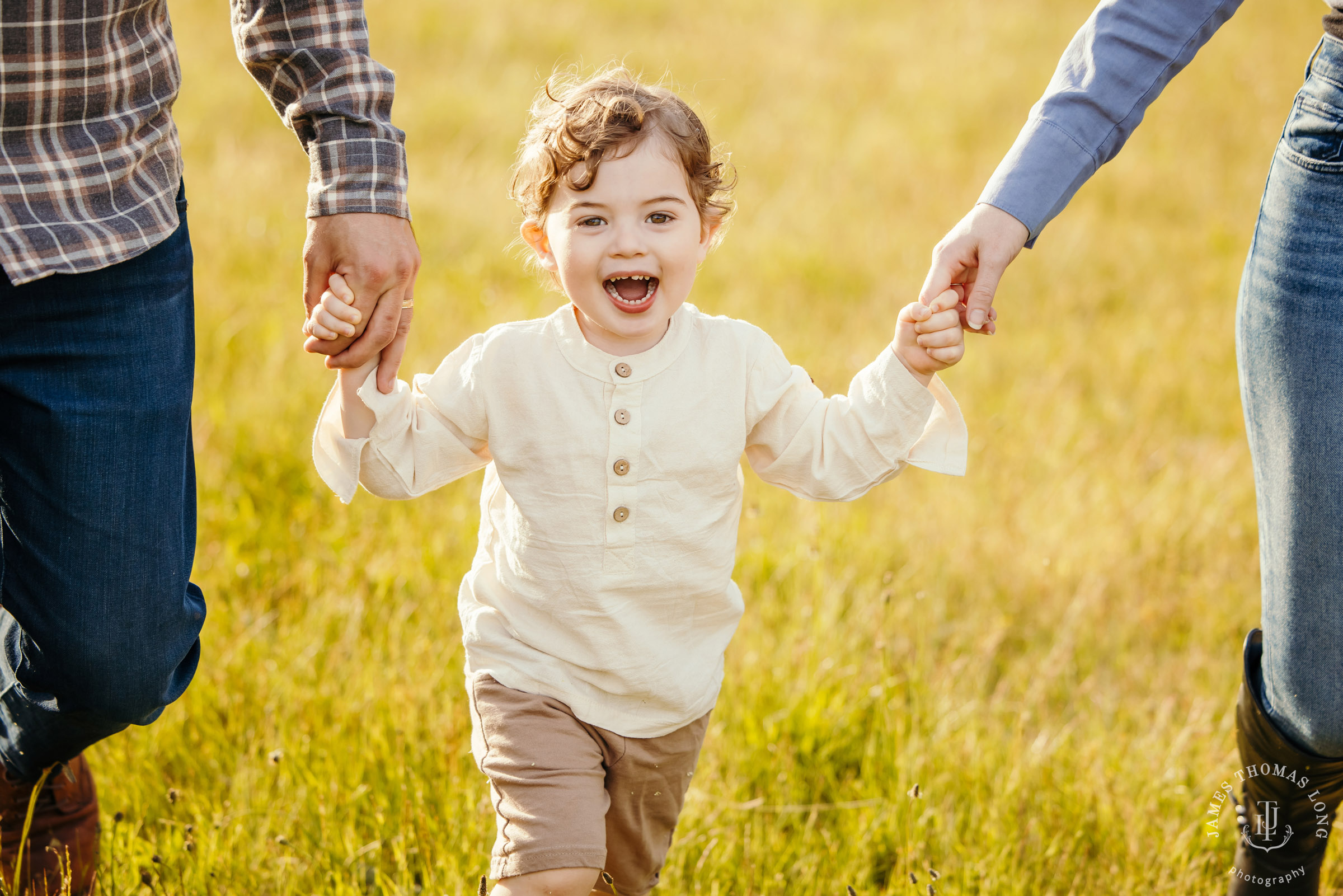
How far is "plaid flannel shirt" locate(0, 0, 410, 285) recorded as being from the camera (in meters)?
1.82

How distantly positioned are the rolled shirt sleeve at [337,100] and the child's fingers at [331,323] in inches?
8.5

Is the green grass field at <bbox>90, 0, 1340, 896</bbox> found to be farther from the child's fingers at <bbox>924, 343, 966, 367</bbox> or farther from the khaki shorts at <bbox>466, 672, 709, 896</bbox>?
the child's fingers at <bbox>924, 343, 966, 367</bbox>

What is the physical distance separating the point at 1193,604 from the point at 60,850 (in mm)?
3395

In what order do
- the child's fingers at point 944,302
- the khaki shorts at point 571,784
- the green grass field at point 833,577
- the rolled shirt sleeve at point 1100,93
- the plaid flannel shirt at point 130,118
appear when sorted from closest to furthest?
the plaid flannel shirt at point 130,118, the khaki shorts at point 571,784, the child's fingers at point 944,302, the rolled shirt sleeve at point 1100,93, the green grass field at point 833,577

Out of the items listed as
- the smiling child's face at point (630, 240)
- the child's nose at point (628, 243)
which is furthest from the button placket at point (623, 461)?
the child's nose at point (628, 243)

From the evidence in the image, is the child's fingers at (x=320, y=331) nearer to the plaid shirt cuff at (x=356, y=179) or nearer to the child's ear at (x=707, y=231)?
the plaid shirt cuff at (x=356, y=179)

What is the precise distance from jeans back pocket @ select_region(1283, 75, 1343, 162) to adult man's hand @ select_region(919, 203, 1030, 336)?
0.50m

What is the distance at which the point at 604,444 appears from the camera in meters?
1.98

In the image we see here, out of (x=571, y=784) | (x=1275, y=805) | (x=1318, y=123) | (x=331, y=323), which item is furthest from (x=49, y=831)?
(x=1318, y=123)

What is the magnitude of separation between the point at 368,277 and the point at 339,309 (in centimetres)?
10

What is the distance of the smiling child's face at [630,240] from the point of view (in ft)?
6.41

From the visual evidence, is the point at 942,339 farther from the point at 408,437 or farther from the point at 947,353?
the point at 408,437

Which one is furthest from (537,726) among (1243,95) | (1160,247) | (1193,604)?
(1243,95)

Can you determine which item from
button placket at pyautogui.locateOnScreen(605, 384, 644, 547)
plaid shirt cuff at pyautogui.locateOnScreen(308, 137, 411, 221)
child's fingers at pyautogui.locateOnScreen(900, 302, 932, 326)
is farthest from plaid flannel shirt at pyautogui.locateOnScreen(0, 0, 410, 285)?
child's fingers at pyautogui.locateOnScreen(900, 302, 932, 326)
